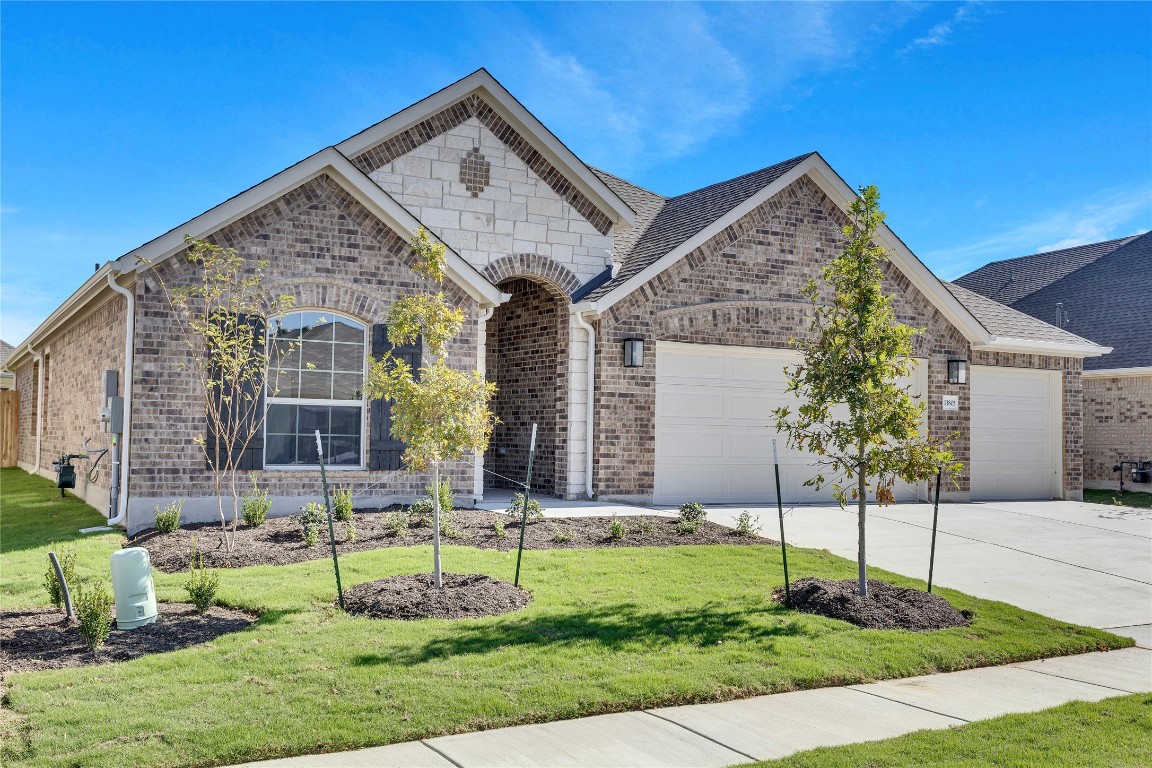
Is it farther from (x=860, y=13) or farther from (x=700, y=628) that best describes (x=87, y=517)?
(x=860, y=13)

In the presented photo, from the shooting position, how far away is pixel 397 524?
11.0m

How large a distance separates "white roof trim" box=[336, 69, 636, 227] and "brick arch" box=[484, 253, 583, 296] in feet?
4.59

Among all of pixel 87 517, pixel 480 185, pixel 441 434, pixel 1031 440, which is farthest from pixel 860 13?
pixel 87 517

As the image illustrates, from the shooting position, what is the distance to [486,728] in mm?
5262

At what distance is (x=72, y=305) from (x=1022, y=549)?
15.0m

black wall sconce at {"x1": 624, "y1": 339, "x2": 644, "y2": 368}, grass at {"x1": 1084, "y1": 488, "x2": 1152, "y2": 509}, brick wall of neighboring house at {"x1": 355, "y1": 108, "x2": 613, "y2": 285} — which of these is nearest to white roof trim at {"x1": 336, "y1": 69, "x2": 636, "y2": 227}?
brick wall of neighboring house at {"x1": 355, "y1": 108, "x2": 613, "y2": 285}

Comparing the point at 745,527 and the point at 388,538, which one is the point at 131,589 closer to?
the point at 388,538

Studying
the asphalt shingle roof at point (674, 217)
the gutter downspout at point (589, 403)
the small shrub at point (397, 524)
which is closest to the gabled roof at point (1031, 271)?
the asphalt shingle roof at point (674, 217)

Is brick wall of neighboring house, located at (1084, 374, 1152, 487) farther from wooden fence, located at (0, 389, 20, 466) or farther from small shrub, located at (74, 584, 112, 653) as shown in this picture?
wooden fence, located at (0, 389, 20, 466)

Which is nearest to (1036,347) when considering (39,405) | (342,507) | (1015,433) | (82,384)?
(1015,433)

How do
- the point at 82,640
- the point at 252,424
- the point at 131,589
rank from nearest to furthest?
the point at 82,640
the point at 131,589
the point at 252,424

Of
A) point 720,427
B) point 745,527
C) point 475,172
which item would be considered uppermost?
point 475,172

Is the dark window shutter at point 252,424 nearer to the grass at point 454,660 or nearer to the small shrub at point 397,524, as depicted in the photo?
the small shrub at point 397,524

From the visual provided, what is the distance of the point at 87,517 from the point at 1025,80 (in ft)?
52.9
